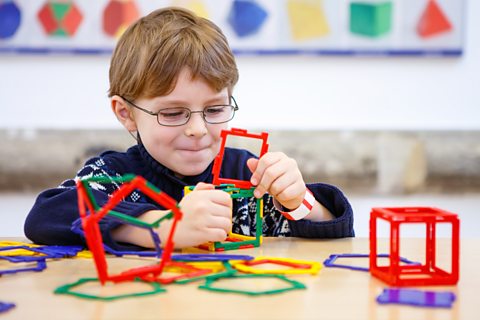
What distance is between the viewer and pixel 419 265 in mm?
862

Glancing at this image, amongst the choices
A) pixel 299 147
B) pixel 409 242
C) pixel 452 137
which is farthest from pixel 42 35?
pixel 409 242

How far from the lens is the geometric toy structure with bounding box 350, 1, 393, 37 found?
241 cm

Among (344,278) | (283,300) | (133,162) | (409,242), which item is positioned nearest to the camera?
(283,300)

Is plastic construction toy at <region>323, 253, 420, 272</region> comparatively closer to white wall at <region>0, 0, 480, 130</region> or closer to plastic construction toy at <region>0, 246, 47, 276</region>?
plastic construction toy at <region>0, 246, 47, 276</region>

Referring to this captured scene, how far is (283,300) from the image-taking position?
687 mm

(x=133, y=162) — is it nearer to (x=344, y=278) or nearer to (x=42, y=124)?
(x=344, y=278)

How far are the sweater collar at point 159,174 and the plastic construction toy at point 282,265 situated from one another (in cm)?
52

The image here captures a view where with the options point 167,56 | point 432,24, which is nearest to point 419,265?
point 167,56

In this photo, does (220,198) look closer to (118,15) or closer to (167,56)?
(167,56)

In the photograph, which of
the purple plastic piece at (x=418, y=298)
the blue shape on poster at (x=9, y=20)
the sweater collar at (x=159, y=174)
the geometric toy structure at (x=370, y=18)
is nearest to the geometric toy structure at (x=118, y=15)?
the blue shape on poster at (x=9, y=20)

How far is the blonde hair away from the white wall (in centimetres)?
104

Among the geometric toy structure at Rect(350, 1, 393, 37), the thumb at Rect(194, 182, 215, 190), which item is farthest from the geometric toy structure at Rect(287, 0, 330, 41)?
the thumb at Rect(194, 182, 215, 190)

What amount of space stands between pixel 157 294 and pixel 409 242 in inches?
21.1

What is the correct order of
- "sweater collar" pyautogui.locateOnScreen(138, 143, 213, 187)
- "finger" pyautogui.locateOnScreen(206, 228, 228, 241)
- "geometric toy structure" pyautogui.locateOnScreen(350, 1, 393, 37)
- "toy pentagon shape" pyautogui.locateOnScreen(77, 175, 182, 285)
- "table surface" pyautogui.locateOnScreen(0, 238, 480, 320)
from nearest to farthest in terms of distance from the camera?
"table surface" pyautogui.locateOnScreen(0, 238, 480, 320)
"toy pentagon shape" pyautogui.locateOnScreen(77, 175, 182, 285)
"finger" pyautogui.locateOnScreen(206, 228, 228, 241)
"sweater collar" pyautogui.locateOnScreen(138, 143, 213, 187)
"geometric toy structure" pyautogui.locateOnScreen(350, 1, 393, 37)
